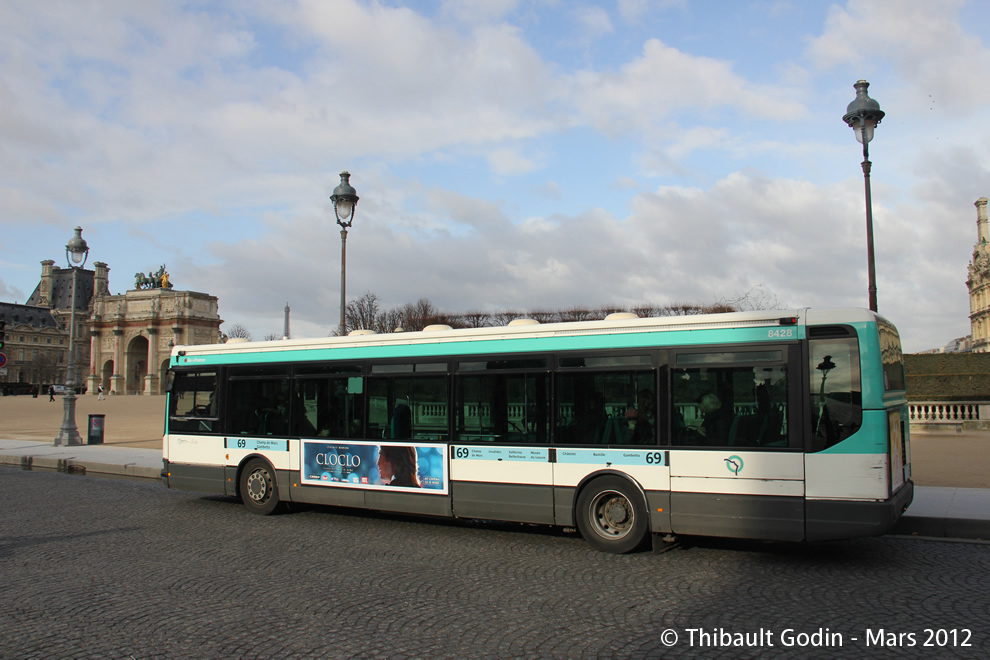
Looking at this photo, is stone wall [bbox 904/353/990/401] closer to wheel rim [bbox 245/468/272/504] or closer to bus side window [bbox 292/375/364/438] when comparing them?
bus side window [bbox 292/375/364/438]

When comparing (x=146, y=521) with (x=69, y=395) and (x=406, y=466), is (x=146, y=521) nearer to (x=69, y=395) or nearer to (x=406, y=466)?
(x=406, y=466)

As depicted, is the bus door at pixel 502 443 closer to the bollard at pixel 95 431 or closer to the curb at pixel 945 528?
the curb at pixel 945 528

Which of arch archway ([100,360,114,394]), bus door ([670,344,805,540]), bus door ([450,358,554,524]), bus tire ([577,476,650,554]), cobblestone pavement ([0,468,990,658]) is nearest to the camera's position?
cobblestone pavement ([0,468,990,658])

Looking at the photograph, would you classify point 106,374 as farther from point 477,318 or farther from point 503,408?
point 503,408

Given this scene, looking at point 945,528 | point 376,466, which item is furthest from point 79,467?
point 945,528

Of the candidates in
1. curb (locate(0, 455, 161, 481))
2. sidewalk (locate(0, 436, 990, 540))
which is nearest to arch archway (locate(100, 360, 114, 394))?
sidewalk (locate(0, 436, 990, 540))

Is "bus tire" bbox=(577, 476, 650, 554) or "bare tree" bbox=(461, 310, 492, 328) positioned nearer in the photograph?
"bus tire" bbox=(577, 476, 650, 554)

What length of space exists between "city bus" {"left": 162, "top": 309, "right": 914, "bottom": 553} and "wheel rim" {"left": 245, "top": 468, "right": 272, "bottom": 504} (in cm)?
3

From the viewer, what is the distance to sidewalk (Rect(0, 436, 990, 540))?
8.91m

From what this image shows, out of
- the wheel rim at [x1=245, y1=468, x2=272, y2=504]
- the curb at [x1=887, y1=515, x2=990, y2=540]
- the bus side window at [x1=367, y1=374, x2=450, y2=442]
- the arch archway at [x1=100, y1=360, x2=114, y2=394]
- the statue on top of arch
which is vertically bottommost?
the curb at [x1=887, y1=515, x2=990, y2=540]

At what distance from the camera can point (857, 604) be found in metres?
6.00

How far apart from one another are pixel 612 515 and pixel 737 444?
63.0 inches

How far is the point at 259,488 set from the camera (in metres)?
11.0

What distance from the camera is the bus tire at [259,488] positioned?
10.9m
